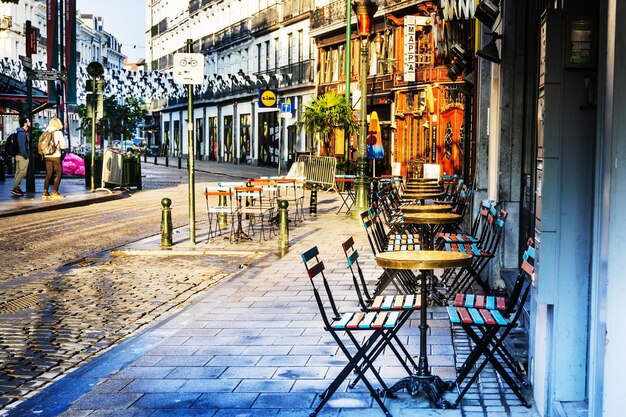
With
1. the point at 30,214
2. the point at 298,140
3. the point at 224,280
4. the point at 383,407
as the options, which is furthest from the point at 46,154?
the point at 298,140

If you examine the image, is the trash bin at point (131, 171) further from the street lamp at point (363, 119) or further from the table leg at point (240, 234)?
the table leg at point (240, 234)

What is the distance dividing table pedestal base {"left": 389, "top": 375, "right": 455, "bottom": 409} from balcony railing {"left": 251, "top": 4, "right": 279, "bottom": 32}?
49.1m

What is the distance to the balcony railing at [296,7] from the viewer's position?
49550 millimetres

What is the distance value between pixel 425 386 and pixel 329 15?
132 ft

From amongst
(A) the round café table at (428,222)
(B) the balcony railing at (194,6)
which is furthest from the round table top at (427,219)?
(B) the balcony railing at (194,6)

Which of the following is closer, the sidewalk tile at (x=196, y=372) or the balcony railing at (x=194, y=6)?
the sidewalk tile at (x=196, y=372)

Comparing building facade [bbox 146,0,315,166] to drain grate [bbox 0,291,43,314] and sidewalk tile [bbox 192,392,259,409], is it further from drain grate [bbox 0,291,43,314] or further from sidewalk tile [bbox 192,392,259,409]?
sidewalk tile [bbox 192,392,259,409]

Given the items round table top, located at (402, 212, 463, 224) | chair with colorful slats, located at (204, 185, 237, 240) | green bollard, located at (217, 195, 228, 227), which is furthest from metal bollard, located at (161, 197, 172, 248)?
round table top, located at (402, 212, 463, 224)

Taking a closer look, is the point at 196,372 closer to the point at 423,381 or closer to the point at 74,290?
the point at 423,381

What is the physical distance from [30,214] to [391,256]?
660 inches

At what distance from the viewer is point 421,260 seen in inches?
258

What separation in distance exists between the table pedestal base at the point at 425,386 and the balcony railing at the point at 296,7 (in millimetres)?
43871

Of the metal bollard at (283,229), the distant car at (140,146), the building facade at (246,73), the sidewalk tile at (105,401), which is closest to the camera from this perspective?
the sidewalk tile at (105,401)

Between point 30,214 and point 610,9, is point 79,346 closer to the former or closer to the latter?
point 610,9
